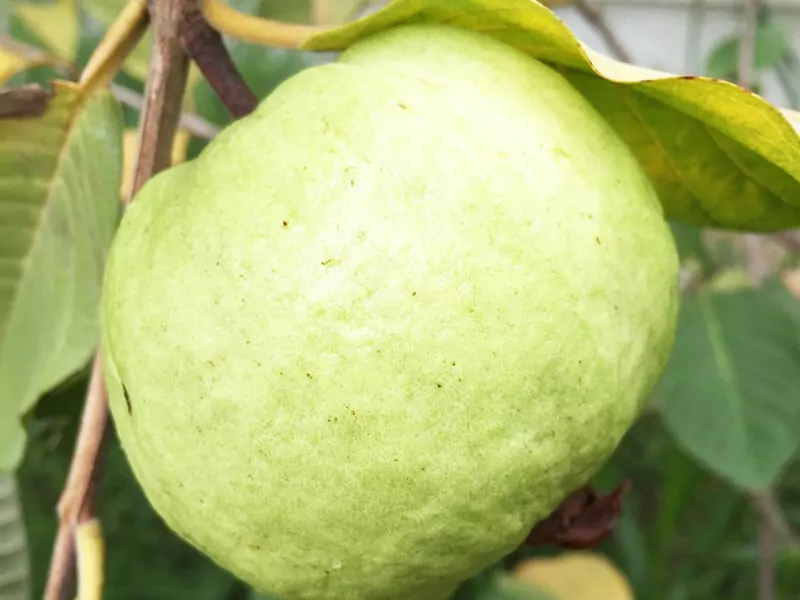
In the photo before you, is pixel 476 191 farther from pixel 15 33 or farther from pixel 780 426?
pixel 15 33

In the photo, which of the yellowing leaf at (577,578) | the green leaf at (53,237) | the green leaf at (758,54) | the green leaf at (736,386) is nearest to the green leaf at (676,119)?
the green leaf at (53,237)

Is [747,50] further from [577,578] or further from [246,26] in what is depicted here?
[246,26]

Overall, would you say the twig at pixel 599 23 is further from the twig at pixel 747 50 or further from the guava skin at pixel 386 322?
the guava skin at pixel 386 322

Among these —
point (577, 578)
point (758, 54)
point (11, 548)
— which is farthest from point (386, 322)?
point (758, 54)

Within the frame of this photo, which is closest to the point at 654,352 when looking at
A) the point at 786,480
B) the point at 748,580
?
the point at 748,580

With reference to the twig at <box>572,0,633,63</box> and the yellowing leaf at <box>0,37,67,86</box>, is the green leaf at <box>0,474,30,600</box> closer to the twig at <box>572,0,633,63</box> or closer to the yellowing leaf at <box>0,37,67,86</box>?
the yellowing leaf at <box>0,37,67,86</box>

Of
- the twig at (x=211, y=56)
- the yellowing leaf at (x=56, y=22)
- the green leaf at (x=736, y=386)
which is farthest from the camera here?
the yellowing leaf at (x=56, y=22)
